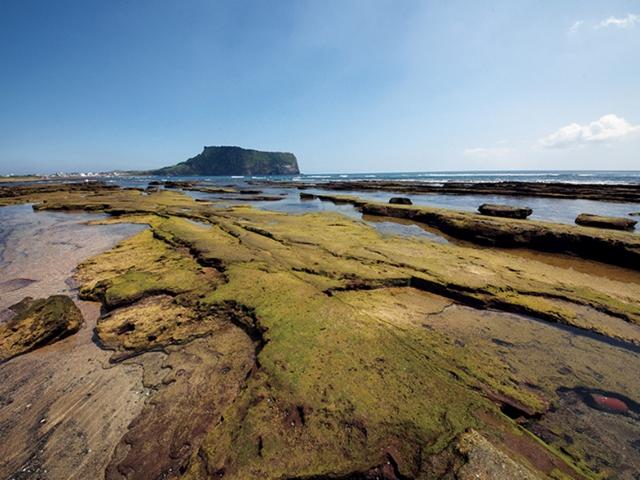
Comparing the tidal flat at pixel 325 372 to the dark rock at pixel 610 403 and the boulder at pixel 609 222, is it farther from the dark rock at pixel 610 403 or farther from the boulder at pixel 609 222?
the boulder at pixel 609 222

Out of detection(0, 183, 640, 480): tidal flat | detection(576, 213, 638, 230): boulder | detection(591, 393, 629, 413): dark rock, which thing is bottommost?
detection(576, 213, 638, 230): boulder

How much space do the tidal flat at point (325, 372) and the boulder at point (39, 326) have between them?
0.07 meters

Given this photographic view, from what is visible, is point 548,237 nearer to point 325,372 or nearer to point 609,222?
point 609,222

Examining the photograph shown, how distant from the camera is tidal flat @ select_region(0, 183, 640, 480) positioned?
2869 mm

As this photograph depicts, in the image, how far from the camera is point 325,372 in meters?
3.79

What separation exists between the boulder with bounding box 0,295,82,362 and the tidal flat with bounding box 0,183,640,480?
68 mm

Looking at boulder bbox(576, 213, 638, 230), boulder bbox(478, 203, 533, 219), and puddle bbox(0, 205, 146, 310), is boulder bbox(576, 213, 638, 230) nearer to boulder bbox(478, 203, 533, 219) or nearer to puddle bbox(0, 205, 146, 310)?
boulder bbox(478, 203, 533, 219)

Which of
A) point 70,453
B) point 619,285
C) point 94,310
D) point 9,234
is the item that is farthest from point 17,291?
point 619,285

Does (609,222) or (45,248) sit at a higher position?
(45,248)

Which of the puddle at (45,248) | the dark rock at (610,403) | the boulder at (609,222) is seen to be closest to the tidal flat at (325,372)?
the dark rock at (610,403)

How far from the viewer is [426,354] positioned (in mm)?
4309

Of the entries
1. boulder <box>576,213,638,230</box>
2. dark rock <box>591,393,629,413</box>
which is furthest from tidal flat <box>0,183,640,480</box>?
boulder <box>576,213,638,230</box>

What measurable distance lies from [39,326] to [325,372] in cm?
539

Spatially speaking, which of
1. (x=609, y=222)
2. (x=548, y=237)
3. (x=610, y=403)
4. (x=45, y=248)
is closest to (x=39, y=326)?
(x=45, y=248)
